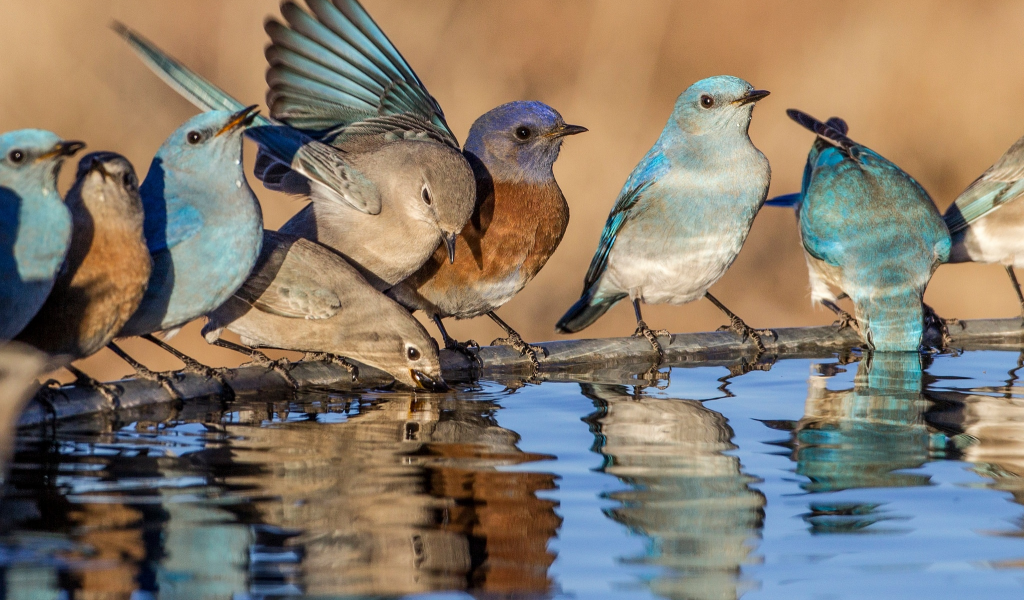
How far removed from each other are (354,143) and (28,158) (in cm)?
225

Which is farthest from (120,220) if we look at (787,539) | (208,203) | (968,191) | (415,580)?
(968,191)

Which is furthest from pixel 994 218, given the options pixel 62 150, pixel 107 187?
pixel 62 150

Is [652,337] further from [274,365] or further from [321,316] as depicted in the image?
[274,365]

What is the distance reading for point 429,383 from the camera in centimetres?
538

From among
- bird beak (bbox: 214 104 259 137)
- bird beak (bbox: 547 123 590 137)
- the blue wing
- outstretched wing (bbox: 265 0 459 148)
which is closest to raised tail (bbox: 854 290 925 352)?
the blue wing

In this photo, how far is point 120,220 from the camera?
4.48 metres

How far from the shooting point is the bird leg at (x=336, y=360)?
5.62 meters

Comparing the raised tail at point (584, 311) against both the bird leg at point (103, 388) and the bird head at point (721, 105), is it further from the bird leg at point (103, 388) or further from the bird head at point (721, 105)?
the bird leg at point (103, 388)

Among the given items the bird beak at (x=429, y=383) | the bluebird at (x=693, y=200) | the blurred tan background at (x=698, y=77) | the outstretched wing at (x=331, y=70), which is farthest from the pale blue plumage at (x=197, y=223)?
the blurred tan background at (x=698, y=77)

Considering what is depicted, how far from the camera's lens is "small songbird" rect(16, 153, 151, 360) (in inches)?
174

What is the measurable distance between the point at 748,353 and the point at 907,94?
278 inches

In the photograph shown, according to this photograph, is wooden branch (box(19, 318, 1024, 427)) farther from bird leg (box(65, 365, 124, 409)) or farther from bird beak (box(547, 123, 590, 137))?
bird beak (box(547, 123, 590, 137))

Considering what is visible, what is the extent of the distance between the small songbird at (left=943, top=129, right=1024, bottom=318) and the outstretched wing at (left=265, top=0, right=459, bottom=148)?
3.52m

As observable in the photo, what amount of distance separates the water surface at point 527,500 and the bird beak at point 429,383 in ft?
0.87
